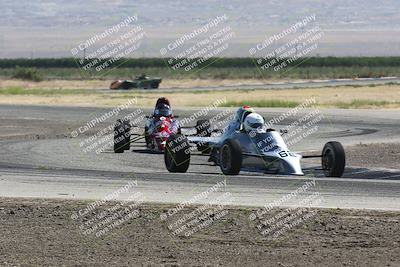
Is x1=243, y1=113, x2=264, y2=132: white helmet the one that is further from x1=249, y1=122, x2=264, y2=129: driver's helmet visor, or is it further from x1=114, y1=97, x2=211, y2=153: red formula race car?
x1=114, y1=97, x2=211, y2=153: red formula race car

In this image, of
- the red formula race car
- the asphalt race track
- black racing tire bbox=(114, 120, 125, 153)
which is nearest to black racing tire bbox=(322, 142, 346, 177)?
the asphalt race track

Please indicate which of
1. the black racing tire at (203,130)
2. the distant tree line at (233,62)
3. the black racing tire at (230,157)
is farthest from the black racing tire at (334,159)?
the distant tree line at (233,62)

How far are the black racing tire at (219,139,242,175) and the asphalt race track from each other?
0.26 meters

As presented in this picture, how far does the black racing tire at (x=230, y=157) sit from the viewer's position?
22.8 m

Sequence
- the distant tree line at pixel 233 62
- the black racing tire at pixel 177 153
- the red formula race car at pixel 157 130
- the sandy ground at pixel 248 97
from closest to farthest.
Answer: the black racing tire at pixel 177 153, the red formula race car at pixel 157 130, the sandy ground at pixel 248 97, the distant tree line at pixel 233 62

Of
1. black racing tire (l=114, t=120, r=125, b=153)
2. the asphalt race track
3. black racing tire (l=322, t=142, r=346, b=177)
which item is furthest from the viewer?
black racing tire (l=114, t=120, r=125, b=153)

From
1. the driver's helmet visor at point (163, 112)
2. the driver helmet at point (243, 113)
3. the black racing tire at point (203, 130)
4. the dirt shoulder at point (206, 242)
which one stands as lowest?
the driver's helmet visor at point (163, 112)

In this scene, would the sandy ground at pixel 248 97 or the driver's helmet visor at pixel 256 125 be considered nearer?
the driver's helmet visor at pixel 256 125

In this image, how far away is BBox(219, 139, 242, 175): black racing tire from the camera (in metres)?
22.8

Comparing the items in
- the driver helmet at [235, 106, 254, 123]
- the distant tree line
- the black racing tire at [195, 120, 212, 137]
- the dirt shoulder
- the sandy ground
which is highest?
the dirt shoulder

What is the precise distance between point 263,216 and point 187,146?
7378mm

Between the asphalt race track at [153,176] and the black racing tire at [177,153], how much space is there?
291mm

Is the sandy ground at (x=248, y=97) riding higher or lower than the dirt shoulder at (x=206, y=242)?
lower

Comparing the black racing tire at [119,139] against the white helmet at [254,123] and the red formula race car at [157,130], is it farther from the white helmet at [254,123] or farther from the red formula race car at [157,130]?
the white helmet at [254,123]
